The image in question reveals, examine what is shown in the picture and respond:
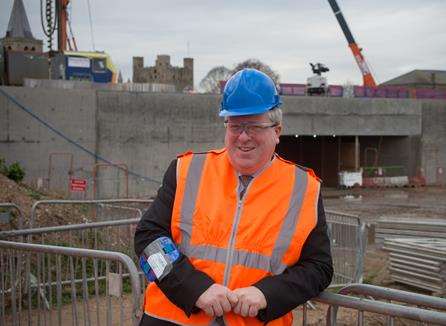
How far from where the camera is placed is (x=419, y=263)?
9.54 m

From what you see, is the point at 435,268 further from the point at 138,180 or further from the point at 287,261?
the point at 138,180

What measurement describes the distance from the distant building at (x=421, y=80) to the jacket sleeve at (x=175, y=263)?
3151 inches

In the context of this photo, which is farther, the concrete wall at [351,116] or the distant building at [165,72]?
the distant building at [165,72]

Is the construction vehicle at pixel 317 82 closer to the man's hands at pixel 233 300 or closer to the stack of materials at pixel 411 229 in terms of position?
the stack of materials at pixel 411 229

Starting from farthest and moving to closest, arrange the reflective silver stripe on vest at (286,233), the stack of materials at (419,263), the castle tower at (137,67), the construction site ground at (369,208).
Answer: the castle tower at (137,67) → the stack of materials at (419,263) → the construction site ground at (369,208) → the reflective silver stripe on vest at (286,233)

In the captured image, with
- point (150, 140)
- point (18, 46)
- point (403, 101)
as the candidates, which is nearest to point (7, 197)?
point (150, 140)

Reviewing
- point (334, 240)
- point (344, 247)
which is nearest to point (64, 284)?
point (334, 240)

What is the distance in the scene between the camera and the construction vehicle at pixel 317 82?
107 ft

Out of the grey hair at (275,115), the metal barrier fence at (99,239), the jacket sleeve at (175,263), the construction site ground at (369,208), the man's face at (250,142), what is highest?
the grey hair at (275,115)

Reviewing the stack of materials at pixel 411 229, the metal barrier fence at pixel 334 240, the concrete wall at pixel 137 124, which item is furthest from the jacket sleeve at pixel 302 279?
the concrete wall at pixel 137 124

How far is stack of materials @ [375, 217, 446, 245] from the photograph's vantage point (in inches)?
458

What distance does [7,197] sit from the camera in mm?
9984

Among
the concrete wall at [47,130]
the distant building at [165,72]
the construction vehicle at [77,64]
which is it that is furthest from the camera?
the distant building at [165,72]

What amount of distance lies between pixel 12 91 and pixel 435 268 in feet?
60.4
